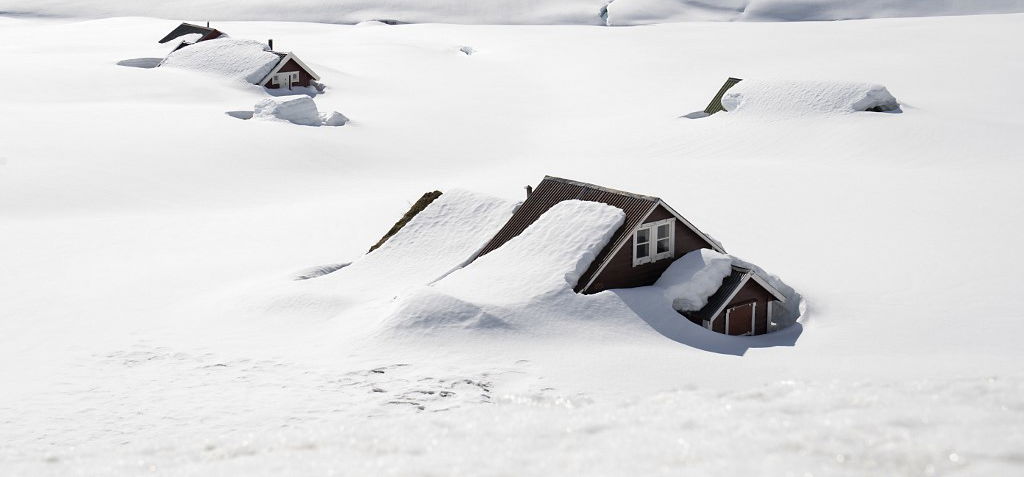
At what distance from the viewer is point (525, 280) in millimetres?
22734

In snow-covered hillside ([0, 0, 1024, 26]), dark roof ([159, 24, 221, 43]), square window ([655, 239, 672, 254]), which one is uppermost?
square window ([655, 239, 672, 254])

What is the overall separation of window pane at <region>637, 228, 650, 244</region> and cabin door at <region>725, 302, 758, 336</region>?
2225 mm

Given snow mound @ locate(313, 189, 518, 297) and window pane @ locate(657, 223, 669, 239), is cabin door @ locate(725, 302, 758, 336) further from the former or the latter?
snow mound @ locate(313, 189, 518, 297)

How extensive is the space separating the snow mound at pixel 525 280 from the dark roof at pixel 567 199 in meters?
0.30

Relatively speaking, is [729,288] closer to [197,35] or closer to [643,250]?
[643,250]

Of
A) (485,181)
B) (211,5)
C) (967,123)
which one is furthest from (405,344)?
(211,5)

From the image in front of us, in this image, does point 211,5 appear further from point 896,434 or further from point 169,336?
point 896,434

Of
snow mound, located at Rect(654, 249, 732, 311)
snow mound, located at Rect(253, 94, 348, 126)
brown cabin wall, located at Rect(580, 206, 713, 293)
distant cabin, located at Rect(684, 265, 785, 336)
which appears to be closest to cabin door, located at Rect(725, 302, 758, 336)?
distant cabin, located at Rect(684, 265, 785, 336)

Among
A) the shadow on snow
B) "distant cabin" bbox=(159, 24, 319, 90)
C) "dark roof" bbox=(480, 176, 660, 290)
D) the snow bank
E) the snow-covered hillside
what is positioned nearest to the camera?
the shadow on snow

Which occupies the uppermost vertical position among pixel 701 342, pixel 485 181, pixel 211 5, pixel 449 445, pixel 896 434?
pixel 896 434

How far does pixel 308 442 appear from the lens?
50.6 feet

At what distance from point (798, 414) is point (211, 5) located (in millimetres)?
113039

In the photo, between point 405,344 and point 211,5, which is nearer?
point 405,344

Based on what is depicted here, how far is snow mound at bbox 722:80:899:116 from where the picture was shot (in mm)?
47719
